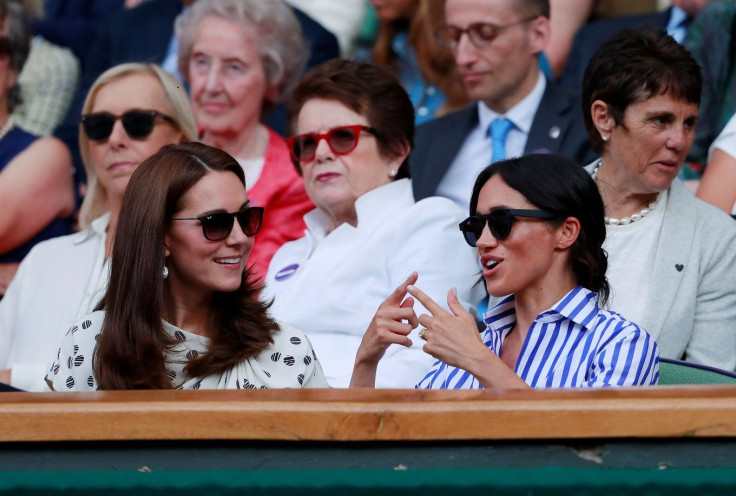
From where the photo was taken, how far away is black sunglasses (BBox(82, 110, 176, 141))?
407 cm

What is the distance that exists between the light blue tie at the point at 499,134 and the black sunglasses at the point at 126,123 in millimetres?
1174

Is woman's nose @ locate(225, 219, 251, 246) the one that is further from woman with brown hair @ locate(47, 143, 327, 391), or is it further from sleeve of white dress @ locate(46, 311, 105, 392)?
sleeve of white dress @ locate(46, 311, 105, 392)

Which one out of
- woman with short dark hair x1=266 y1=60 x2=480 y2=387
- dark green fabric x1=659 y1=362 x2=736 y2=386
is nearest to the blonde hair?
woman with short dark hair x1=266 y1=60 x2=480 y2=387

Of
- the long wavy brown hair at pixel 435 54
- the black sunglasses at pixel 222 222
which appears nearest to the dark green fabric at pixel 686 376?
the black sunglasses at pixel 222 222

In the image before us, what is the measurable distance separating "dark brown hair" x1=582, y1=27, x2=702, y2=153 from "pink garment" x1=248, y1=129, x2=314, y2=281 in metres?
1.35

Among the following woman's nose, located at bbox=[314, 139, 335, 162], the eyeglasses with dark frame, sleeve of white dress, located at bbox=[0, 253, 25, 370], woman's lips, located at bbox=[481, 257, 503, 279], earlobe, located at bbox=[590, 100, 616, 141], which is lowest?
sleeve of white dress, located at bbox=[0, 253, 25, 370]

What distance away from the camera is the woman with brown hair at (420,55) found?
4867mm

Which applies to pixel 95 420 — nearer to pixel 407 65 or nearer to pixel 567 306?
pixel 567 306

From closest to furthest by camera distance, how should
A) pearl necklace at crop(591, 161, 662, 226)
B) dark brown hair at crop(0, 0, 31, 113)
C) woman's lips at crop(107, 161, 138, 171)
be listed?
pearl necklace at crop(591, 161, 662, 226), woman's lips at crop(107, 161, 138, 171), dark brown hair at crop(0, 0, 31, 113)

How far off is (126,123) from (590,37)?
6.15 feet

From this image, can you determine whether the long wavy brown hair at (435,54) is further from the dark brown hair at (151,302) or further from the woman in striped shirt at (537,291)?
the dark brown hair at (151,302)

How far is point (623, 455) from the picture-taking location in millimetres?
1876

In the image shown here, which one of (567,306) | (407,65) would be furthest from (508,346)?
(407,65)

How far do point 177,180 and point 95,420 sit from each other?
0.88 m
